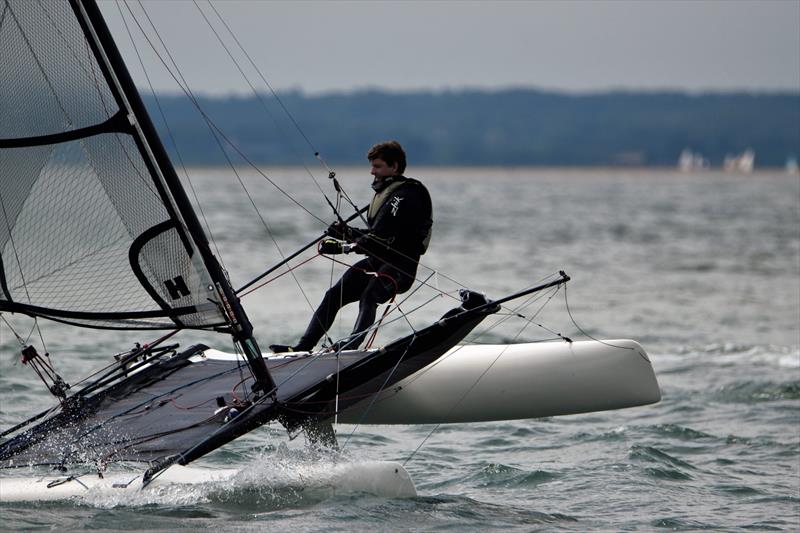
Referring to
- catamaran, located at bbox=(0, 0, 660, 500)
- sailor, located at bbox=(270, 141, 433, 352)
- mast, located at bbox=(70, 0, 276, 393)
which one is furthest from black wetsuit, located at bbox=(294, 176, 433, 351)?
mast, located at bbox=(70, 0, 276, 393)

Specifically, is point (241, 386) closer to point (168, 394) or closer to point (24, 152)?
point (168, 394)

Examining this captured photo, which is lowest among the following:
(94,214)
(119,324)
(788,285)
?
(788,285)

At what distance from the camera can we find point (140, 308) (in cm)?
673

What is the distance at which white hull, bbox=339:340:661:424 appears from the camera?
7.04 metres

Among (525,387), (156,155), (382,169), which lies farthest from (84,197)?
(525,387)

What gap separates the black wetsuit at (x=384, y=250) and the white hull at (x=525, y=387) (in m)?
0.43

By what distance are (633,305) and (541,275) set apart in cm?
343

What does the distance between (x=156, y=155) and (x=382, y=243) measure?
1.41 m

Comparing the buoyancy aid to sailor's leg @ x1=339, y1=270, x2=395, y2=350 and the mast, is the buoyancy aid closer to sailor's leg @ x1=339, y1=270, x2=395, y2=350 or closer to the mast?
sailor's leg @ x1=339, y1=270, x2=395, y2=350

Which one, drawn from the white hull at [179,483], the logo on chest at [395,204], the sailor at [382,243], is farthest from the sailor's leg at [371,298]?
the white hull at [179,483]

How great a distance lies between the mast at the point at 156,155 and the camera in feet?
20.6

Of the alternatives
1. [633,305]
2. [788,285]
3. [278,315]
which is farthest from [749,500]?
[788,285]

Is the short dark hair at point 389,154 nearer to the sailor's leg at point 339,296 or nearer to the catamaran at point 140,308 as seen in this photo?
the sailor's leg at point 339,296

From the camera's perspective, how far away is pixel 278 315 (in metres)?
14.2
